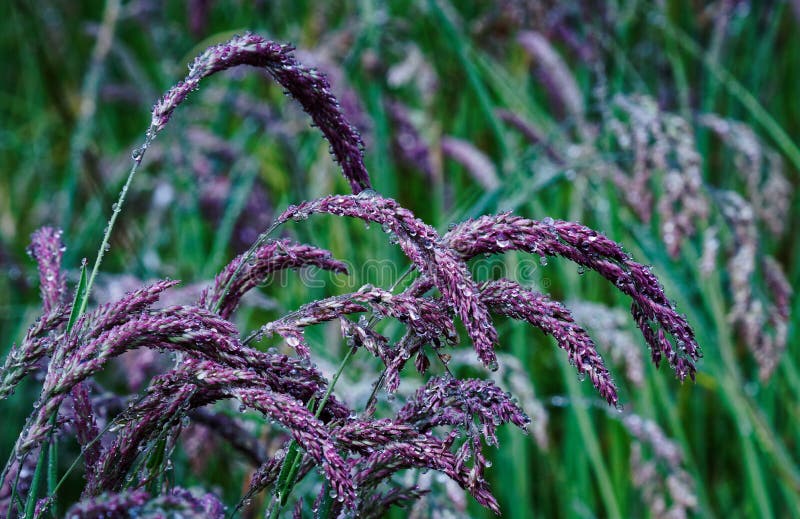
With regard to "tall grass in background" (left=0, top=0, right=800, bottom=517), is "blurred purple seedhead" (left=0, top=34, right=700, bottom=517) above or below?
below

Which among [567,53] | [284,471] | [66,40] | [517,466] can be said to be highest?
[66,40]

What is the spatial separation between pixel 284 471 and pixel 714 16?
1974 millimetres

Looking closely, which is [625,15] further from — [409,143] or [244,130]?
[244,130]

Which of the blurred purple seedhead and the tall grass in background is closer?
the blurred purple seedhead

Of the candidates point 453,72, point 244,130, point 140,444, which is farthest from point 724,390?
point 244,130

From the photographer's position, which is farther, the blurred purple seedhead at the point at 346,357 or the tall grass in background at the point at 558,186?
the tall grass in background at the point at 558,186

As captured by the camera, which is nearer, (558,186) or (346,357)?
(346,357)

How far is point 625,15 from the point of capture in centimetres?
208

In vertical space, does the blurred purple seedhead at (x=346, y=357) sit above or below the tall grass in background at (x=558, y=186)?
below

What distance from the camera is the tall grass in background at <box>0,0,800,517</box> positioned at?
155 centimetres

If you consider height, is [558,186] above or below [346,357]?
above

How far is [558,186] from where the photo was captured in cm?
207

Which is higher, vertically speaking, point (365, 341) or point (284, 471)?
point (365, 341)

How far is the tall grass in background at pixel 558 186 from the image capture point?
5.10 ft
